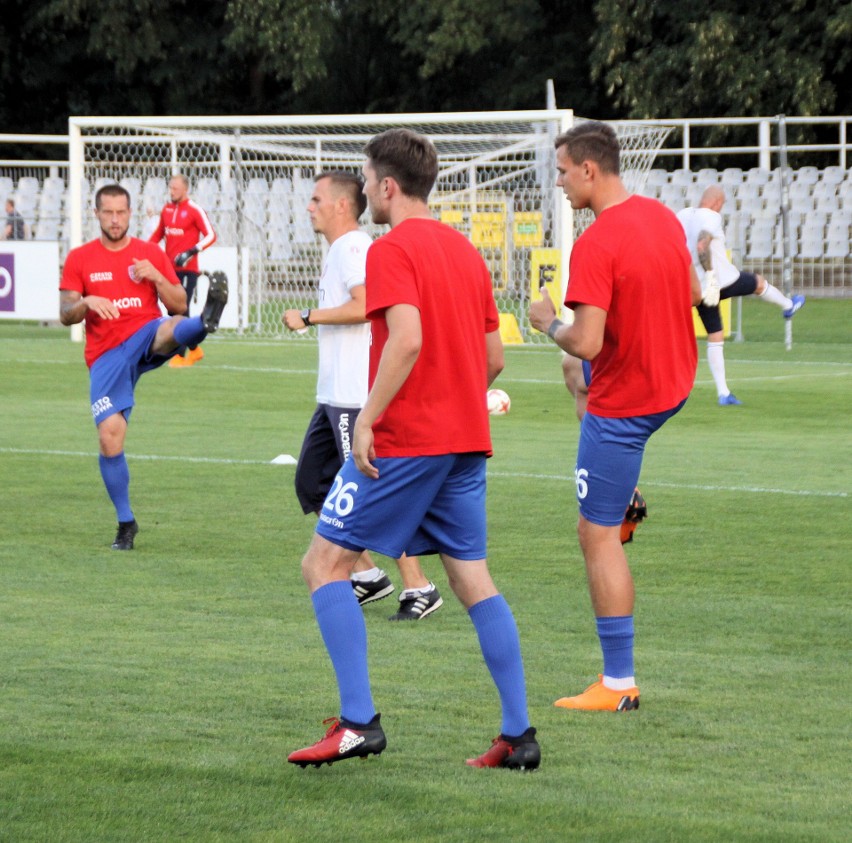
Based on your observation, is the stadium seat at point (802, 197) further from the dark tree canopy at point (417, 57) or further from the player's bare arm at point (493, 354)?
the player's bare arm at point (493, 354)

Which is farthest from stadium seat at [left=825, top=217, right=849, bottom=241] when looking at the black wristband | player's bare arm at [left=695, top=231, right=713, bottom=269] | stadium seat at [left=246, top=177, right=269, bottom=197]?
the black wristband

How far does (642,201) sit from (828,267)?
23683 millimetres

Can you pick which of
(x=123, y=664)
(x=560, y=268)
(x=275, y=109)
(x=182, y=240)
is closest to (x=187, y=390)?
(x=182, y=240)

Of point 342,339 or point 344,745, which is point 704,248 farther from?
point 344,745

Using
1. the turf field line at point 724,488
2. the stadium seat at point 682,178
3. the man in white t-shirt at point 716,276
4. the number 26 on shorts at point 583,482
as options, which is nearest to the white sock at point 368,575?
the number 26 on shorts at point 583,482

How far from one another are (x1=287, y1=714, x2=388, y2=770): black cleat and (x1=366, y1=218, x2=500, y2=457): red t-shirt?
31.5 inches

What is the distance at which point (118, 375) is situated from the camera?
905cm

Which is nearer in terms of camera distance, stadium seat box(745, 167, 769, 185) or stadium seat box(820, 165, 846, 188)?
stadium seat box(745, 167, 769, 185)

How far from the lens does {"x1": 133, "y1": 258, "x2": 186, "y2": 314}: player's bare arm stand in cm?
887

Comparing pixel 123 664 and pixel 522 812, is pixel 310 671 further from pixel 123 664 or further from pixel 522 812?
pixel 522 812

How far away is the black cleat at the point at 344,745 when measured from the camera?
191 inches

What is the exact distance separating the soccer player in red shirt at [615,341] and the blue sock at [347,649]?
1.06 metres

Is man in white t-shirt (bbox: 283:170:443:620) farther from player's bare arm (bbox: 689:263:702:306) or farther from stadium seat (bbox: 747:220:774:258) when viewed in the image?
stadium seat (bbox: 747:220:774:258)

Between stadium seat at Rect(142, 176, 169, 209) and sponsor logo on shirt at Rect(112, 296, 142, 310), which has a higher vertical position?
stadium seat at Rect(142, 176, 169, 209)
